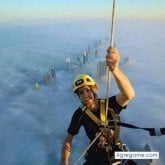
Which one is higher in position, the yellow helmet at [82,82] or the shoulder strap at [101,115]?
the yellow helmet at [82,82]

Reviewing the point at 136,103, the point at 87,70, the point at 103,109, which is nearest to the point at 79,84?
the point at 103,109

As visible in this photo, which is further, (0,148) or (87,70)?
(87,70)

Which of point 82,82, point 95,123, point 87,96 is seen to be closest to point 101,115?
point 95,123

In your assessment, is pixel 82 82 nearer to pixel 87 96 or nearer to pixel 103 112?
pixel 87 96

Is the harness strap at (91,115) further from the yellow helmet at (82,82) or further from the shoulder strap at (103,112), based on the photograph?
the yellow helmet at (82,82)

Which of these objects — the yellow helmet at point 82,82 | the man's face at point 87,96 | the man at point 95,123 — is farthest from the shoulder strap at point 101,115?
the yellow helmet at point 82,82

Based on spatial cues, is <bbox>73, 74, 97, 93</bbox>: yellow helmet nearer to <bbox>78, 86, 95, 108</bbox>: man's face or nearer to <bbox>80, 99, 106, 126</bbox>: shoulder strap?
<bbox>78, 86, 95, 108</bbox>: man's face

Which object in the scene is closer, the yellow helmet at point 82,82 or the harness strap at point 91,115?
the harness strap at point 91,115

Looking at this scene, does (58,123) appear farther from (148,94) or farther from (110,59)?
(110,59)
